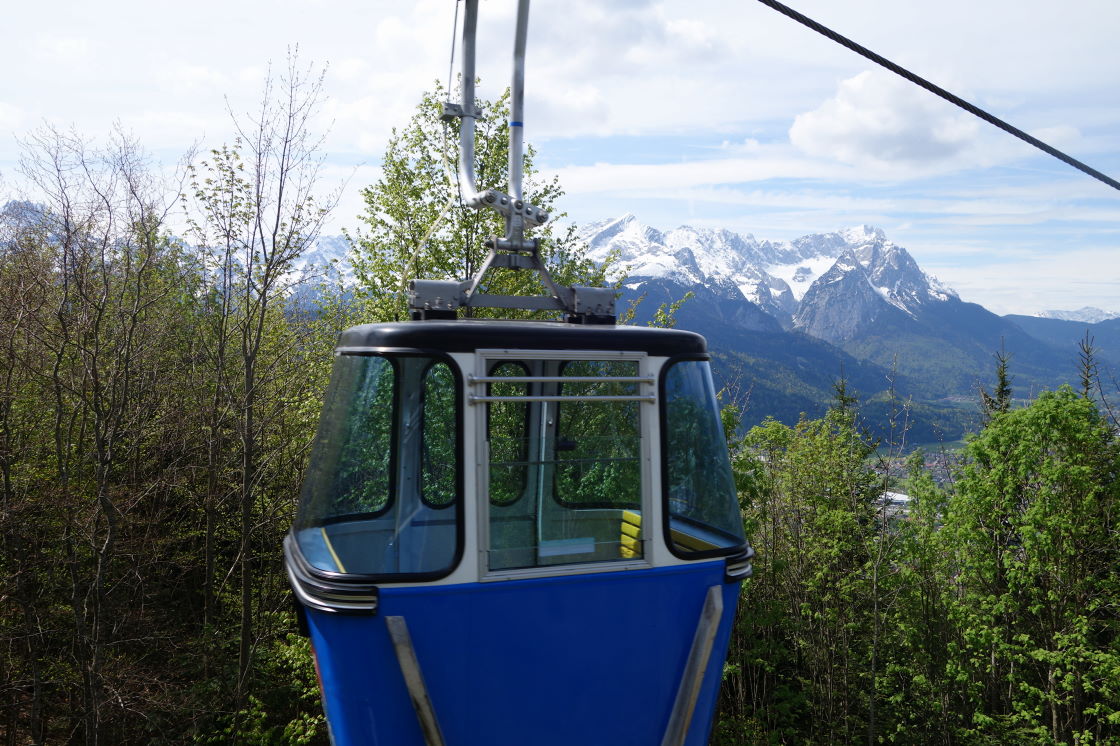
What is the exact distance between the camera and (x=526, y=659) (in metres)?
3.58

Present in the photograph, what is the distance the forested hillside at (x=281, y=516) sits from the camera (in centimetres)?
1161

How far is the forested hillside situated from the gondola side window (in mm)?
7319

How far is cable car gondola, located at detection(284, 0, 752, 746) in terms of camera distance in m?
3.48

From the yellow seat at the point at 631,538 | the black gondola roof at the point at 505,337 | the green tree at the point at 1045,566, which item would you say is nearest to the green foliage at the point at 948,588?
the green tree at the point at 1045,566

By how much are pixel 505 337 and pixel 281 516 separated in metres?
12.2

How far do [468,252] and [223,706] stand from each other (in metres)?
10.3

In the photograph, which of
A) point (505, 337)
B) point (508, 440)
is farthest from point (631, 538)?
point (505, 337)

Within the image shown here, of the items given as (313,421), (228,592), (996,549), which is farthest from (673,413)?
(996,549)

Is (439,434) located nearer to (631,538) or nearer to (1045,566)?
(631,538)

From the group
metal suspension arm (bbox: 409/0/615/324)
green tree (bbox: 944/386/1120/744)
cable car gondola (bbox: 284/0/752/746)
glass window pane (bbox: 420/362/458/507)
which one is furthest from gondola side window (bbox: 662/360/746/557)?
green tree (bbox: 944/386/1120/744)

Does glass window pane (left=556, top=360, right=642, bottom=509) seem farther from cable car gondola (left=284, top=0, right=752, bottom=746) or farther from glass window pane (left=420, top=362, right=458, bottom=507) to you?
glass window pane (left=420, top=362, right=458, bottom=507)

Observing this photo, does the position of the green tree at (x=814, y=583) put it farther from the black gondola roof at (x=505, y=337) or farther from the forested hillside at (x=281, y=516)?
the black gondola roof at (x=505, y=337)

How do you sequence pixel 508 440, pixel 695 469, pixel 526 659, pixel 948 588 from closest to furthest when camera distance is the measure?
pixel 526 659 < pixel 695 469 < pixel 508 440 < pixel 948 588

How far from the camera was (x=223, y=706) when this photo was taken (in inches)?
529
